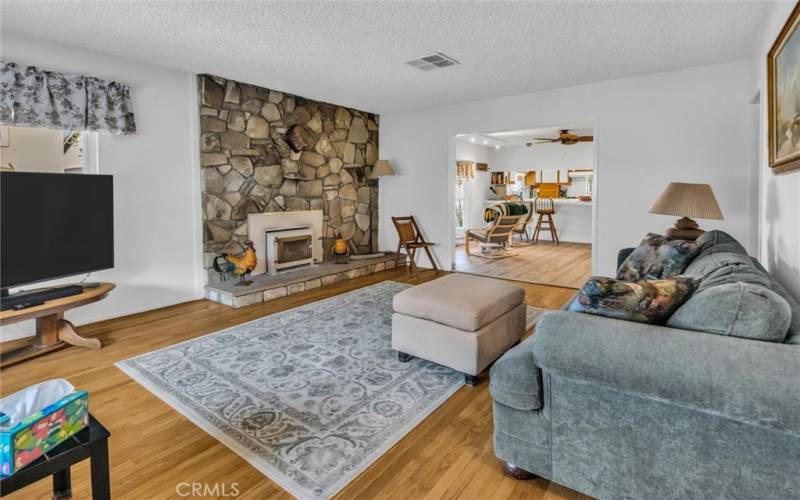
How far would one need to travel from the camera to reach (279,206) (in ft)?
17.2

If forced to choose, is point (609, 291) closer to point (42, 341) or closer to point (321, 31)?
point (321, 31)

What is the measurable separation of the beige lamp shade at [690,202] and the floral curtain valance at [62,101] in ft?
15.3

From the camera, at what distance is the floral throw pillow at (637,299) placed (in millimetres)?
1471

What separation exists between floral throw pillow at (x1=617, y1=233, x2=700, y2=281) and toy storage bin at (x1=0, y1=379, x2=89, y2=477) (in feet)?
9.44

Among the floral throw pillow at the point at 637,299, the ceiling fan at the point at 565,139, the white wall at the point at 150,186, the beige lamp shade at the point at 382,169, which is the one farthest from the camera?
the ceiling fan at the point at 565,139

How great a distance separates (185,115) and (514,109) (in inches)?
151

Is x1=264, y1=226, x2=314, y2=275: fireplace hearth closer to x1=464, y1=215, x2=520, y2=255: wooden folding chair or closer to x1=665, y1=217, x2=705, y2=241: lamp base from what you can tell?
x1=464, y1=215, x2=520, y2=255: wooden folding chair

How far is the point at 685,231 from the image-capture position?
3.43m

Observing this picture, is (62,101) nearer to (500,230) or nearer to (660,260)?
(660,260)

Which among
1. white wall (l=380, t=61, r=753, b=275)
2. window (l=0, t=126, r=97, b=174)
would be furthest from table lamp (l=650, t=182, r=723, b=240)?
window (l=0, t=126, r=97, b=174)

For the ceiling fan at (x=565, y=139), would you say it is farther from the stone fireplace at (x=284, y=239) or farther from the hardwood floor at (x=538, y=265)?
the stone fireplace at (x=284, y=239)

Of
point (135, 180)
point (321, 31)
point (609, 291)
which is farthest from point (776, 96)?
point (135, 180)

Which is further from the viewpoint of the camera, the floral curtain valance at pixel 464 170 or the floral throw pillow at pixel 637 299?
the floral curtain valance at pixel 464 170

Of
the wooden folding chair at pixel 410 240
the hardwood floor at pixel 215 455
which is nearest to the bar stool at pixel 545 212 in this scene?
the wooden folding chair at pixel 410 240
